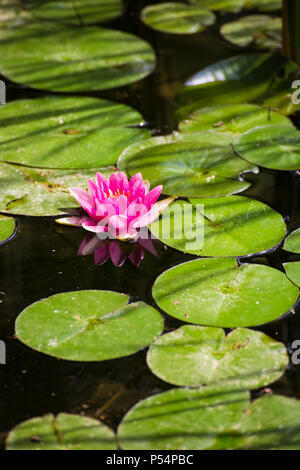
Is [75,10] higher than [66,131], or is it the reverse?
[75,10]

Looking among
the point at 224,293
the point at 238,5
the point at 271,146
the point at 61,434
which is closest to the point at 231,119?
the point at 271,146

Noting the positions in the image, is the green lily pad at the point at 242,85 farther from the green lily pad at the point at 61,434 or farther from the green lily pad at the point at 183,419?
the green lily pad at the point at 61,434

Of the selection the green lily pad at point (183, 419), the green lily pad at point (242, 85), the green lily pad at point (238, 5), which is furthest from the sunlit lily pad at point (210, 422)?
the green lily pad at point (238, 5)

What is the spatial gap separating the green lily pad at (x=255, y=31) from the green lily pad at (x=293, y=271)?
192cm

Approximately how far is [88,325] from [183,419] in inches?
16.4

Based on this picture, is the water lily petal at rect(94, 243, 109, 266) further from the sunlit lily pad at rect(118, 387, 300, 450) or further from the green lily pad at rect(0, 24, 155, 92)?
the green lily pad at rect(0, 24, 155, 92)

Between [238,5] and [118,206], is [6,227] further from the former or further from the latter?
[238,5]

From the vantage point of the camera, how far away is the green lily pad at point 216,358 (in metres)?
1.55

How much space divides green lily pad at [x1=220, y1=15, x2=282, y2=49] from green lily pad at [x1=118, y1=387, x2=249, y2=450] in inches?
98.5

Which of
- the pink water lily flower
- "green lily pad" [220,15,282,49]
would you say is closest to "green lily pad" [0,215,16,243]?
the pink water lily flower

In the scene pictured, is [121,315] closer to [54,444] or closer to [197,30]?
[54,444]

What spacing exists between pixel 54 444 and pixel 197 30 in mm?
2940

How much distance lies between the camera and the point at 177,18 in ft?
12.4
